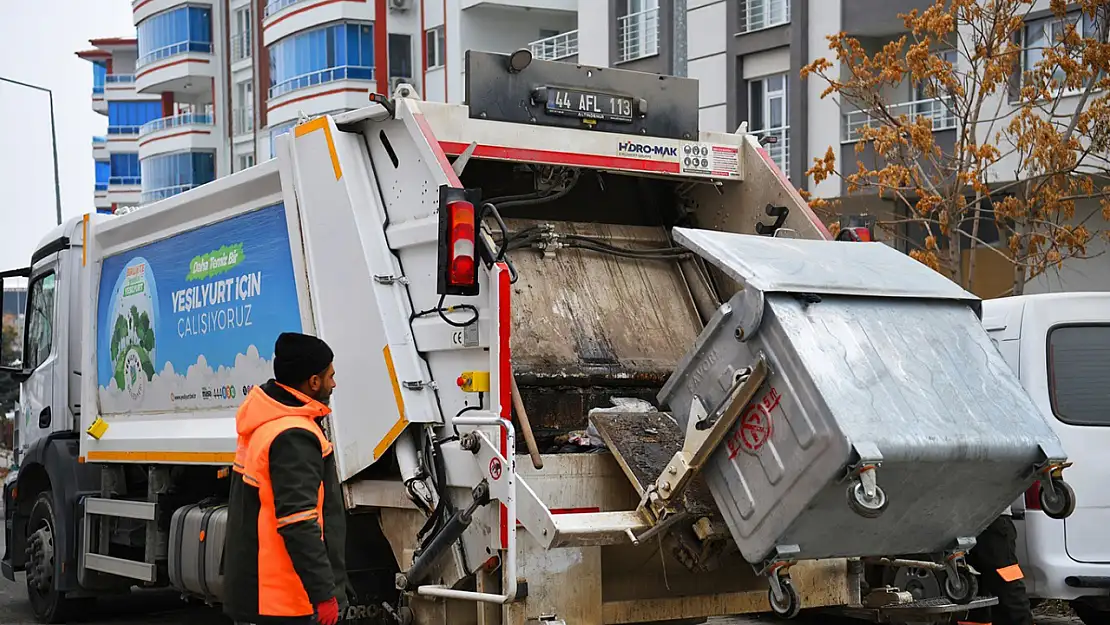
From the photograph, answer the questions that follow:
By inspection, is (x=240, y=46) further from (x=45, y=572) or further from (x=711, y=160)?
(x=711, y=160)

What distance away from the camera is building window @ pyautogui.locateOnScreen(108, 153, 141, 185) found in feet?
189

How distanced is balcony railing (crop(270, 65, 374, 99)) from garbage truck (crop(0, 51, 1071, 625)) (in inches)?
1051

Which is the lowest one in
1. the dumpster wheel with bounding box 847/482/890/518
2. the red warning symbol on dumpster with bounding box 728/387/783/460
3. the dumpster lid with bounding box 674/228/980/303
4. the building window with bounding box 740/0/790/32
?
the dumpster wheel with bounding box 847/482/890/518

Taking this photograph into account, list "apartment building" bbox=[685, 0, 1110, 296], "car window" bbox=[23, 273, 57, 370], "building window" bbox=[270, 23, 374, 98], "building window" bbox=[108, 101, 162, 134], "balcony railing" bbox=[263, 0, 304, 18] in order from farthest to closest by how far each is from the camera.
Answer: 1. "building window" bbox=[108, 101, 162, 134]
2. "balcony railing" bbox=[263, 0, 304, 18]
3. "building window" bbox=[270, 23, 374, 98]
4. "apartment building" bbox=[685, 0, 1110, 296]
5. "car window" bbox=[23, 273, 57, 370]

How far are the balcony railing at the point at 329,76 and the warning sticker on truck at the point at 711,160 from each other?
28313mm

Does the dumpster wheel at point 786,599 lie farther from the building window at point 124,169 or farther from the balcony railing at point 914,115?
the building window at point 124,169

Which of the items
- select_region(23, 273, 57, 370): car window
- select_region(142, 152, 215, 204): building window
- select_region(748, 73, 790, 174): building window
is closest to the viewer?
select_region(23, 273, 57, 370): car window

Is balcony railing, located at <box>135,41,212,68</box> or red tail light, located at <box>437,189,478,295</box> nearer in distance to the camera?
red tail light, located at <box>437,189,478,295</box>

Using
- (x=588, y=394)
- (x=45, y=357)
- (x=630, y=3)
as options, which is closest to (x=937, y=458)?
(x=588, y=394)

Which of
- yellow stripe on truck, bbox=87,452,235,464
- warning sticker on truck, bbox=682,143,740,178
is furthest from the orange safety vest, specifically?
warning sticker on truck, bbox=682,143,740,178

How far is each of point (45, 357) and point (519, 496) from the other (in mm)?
5395

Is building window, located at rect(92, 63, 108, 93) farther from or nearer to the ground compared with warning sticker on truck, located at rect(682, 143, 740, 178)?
farther from the ground

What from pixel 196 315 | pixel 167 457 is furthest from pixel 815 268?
pixel 167 457

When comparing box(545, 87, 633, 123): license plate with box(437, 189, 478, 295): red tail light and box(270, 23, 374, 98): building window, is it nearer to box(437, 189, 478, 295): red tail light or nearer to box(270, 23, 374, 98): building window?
box(437, 189, 478, 295): red tail light
